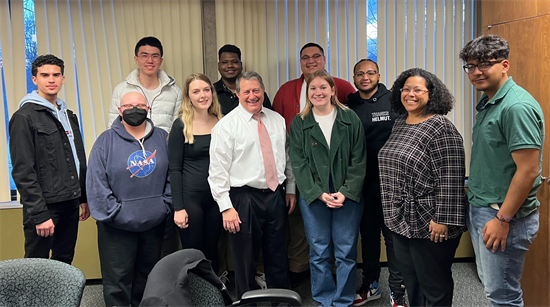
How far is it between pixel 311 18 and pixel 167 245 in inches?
87.6

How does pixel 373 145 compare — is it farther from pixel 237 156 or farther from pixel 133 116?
pixel 133 116

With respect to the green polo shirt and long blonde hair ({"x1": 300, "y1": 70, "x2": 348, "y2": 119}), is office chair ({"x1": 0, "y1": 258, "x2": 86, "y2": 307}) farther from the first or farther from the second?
the green polo shirt

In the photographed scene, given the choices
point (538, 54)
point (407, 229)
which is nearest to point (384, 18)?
point (538, 54)

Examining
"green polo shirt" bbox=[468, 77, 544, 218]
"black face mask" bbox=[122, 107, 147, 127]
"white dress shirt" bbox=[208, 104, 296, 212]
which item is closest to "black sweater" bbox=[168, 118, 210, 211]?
"white dress shirt" bbox=[208, 104, 296, 212]

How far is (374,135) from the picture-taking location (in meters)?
2.76

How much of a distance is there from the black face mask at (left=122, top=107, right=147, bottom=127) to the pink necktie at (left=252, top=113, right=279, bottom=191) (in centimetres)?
74

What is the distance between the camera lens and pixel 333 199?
2.54m

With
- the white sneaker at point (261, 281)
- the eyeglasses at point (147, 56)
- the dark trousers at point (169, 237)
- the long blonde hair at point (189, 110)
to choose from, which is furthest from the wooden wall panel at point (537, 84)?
the eyeglasses at point (147, 56)

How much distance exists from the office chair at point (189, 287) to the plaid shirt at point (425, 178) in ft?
2.53

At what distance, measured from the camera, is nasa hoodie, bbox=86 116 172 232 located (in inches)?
96.3

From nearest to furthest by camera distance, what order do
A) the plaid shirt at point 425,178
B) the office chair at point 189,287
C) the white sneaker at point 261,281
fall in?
the office chair at point 189,287
the plaid shirt at point 425,178
the white sneaker at point 261,281

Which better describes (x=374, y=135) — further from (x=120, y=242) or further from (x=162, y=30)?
(x=162, y=30)

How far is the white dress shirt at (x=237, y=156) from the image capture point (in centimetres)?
251

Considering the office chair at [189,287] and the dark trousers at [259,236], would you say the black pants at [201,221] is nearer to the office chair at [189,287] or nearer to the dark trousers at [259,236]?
the dark trousers at [259,236]
